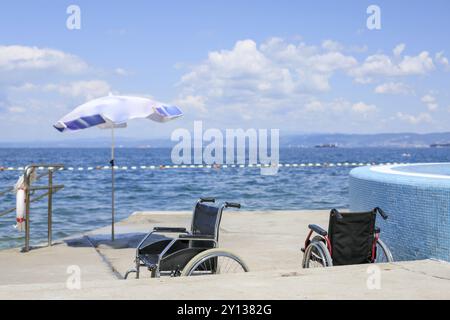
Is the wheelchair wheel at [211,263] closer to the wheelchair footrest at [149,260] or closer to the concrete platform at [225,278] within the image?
the concrete platform at [225,278]

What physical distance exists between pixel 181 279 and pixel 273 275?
2.39 feet

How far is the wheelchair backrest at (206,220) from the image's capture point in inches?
216

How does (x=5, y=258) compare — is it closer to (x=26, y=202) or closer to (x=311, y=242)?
(x=26, y=202)

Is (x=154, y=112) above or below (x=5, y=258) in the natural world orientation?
above

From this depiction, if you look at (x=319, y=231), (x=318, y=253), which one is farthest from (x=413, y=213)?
(x=319, y=231)

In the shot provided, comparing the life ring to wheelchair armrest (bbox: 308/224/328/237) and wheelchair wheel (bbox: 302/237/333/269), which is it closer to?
wheelchair wheel (bbox: 302/237/333/269)

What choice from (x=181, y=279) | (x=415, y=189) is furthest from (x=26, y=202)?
(x=415, y=189)

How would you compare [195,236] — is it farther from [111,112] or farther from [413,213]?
[111,112]

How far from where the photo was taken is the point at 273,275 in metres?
5.09

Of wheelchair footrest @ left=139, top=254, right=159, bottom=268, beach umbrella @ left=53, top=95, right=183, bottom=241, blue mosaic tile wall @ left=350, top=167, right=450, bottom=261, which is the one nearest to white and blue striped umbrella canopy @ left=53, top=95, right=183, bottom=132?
beach umbrella @ left=53, top=95, right=183, bottom=241

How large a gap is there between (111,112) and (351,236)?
12.0 feet

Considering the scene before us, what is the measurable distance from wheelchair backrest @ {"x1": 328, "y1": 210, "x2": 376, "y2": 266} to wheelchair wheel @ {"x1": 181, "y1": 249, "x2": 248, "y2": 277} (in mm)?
825

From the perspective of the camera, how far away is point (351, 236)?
5504 millimetres
